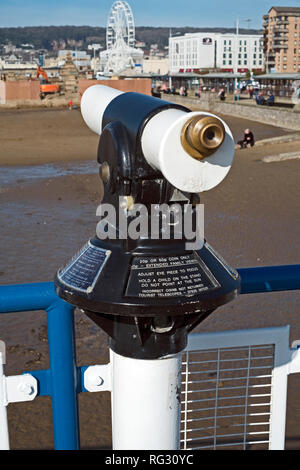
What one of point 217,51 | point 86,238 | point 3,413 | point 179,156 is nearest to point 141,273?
point 179,156

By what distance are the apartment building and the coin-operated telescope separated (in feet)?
384

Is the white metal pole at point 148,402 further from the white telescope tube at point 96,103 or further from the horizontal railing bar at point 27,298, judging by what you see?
the white telescope tube at point 96,103

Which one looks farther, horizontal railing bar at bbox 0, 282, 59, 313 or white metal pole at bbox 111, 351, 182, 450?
horizontal railing bar at bbox 0, 282, 59, 313

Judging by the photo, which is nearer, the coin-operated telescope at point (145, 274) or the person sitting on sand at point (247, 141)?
the coin-operated telescope at point (145, 274)

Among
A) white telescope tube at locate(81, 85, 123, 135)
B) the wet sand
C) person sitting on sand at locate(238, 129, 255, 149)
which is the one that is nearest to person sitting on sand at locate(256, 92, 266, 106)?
person sitting on sand at locate(238, 129, 255, 149)

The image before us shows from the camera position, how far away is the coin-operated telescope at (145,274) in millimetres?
1518

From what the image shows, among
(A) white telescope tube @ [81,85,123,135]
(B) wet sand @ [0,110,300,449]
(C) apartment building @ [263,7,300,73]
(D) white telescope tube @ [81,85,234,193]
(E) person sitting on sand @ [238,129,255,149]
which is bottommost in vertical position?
(B) wet sand @ [0,110,300,449]

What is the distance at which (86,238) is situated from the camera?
1148cm

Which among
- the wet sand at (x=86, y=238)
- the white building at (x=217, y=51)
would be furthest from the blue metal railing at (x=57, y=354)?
the white building at (x=217, y=51)

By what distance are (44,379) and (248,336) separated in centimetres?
69

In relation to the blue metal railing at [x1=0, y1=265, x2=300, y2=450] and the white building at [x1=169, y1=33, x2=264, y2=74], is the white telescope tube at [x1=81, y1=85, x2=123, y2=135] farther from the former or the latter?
the white building at [x1=169, y1=33, x2=264, y2=74]

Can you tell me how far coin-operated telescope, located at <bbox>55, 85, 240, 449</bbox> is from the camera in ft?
4.98

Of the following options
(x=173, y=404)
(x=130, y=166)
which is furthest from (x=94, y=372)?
(x=130, y=166)

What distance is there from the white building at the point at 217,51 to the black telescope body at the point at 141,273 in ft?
507
